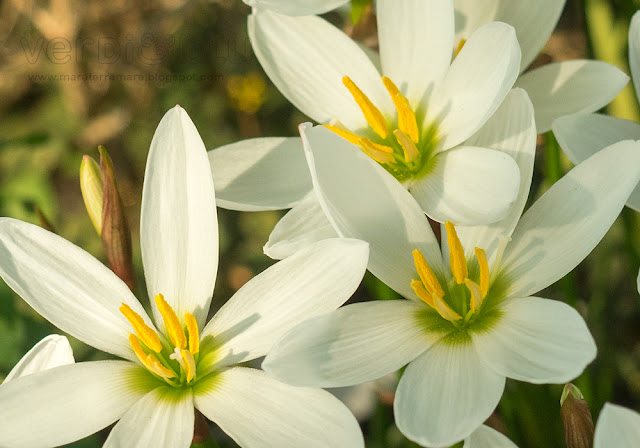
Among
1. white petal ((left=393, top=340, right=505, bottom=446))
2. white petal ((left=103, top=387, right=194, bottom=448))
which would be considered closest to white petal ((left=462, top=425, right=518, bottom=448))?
white petal ((left=393, top=340, right=505, bottom=446))

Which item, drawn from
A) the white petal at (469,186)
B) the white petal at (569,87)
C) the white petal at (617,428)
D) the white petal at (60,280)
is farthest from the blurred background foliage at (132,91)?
the white petal at (617,428)

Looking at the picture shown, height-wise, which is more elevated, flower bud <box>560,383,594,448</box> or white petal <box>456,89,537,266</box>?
white petal <box>456,89,537,266</box>

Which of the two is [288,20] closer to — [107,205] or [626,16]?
[107,205]

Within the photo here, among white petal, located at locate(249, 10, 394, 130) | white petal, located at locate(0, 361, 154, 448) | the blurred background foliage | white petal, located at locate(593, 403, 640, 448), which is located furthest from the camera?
the blurred background foliage

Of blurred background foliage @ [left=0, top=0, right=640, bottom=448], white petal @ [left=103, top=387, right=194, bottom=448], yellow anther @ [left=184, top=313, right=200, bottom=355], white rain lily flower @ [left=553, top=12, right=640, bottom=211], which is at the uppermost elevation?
white rain lily flower @ [left=553, top=12, right=640, bottom=211]

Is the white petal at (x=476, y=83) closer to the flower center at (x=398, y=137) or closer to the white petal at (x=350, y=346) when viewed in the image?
the flower center at (x=398, y=137)

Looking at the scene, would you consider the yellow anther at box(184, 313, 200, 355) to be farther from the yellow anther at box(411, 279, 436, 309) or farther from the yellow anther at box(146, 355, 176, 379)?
the yellow anther at box(411, 279, 436, 309)

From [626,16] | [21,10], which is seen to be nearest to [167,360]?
[626,16]

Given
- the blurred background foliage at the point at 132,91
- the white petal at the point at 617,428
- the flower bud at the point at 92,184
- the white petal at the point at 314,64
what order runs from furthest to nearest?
the blurred background foliage at the point at 132,91 → the white petal at the point at 314,64 → the flower bud at the point at 92,184 → the white petal at the point at 617,428
